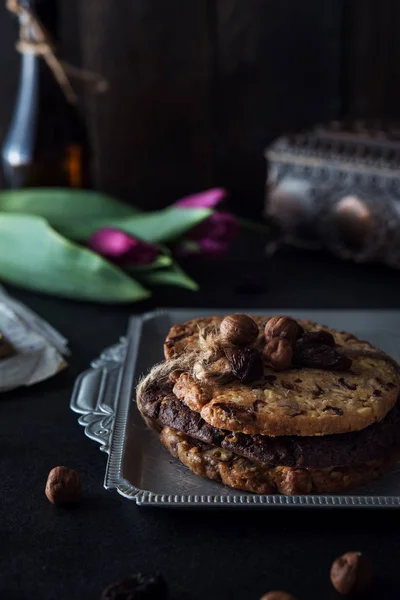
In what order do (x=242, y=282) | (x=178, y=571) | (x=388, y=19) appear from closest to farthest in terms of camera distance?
(x=178, y=571) → (x=242, y=282) → (x=388, y=19)

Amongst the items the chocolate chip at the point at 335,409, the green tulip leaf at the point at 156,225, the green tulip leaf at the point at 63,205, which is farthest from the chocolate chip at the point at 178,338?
the green tulip leaf at the point at 63,205

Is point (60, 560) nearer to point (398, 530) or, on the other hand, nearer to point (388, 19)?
point (398, 530)

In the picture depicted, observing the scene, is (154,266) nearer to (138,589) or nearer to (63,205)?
(63,205)

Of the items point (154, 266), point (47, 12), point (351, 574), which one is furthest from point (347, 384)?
point (47, 12)

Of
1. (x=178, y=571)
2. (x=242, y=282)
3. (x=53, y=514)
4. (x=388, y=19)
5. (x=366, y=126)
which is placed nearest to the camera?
(x=178, y=571)

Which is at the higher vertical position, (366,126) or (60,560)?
(366,126)

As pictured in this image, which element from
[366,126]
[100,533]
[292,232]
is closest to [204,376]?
[100,533]

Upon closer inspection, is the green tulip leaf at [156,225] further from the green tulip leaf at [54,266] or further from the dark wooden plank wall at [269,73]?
the dark wooden plank wall at [269,73]

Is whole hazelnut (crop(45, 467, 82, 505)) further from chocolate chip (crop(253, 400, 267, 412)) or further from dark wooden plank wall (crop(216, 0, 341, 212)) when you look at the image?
dark wooden plank wall (crop(216, 0, 341, 212))
